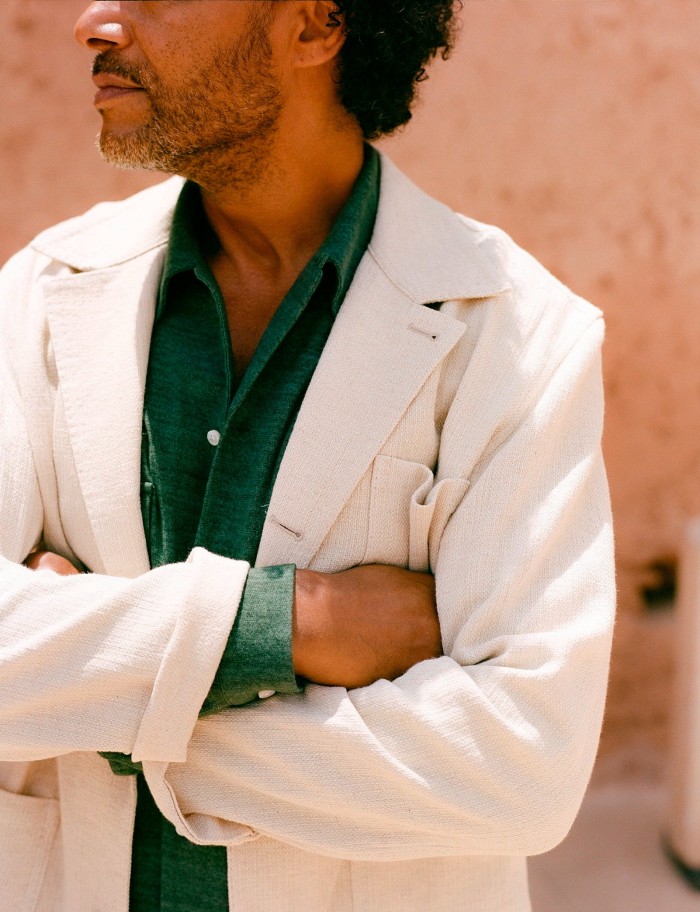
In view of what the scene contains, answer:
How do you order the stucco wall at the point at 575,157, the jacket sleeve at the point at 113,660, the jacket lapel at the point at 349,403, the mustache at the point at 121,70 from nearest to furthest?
the jacket sleeve at the point at 113,660 < the jacket lapel at the point at 349,403 < the mustache at the point at 121,70 < the stucco wall at the point at 575,157

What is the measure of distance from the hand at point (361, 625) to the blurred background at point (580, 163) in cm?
138

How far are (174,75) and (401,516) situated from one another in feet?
2.58

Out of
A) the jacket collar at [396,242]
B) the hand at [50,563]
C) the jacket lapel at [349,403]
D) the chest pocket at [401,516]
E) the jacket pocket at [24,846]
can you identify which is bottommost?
the jacket pocket at [24,846]

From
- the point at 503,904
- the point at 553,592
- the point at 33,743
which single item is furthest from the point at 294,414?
the point at 503,904

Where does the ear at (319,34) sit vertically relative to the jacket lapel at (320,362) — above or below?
above

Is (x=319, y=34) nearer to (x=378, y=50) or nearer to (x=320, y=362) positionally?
(x=378, y=50)

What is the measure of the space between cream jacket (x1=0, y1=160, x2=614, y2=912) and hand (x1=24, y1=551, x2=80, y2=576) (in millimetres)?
40

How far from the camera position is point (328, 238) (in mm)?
1737

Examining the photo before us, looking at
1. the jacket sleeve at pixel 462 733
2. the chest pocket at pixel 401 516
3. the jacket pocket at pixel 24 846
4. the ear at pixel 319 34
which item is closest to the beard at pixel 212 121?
the ear at pixel 319 34

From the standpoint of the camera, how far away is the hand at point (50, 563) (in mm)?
1571

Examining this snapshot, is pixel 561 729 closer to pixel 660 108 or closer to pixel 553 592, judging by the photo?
pixel 553 592

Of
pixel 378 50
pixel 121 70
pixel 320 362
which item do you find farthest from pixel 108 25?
pixel 320 362

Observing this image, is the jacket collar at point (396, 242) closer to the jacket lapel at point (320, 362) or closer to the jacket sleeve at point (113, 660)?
the jacket lapel at point (320, 362)

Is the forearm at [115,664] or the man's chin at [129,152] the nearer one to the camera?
the forearm at [115,664]
